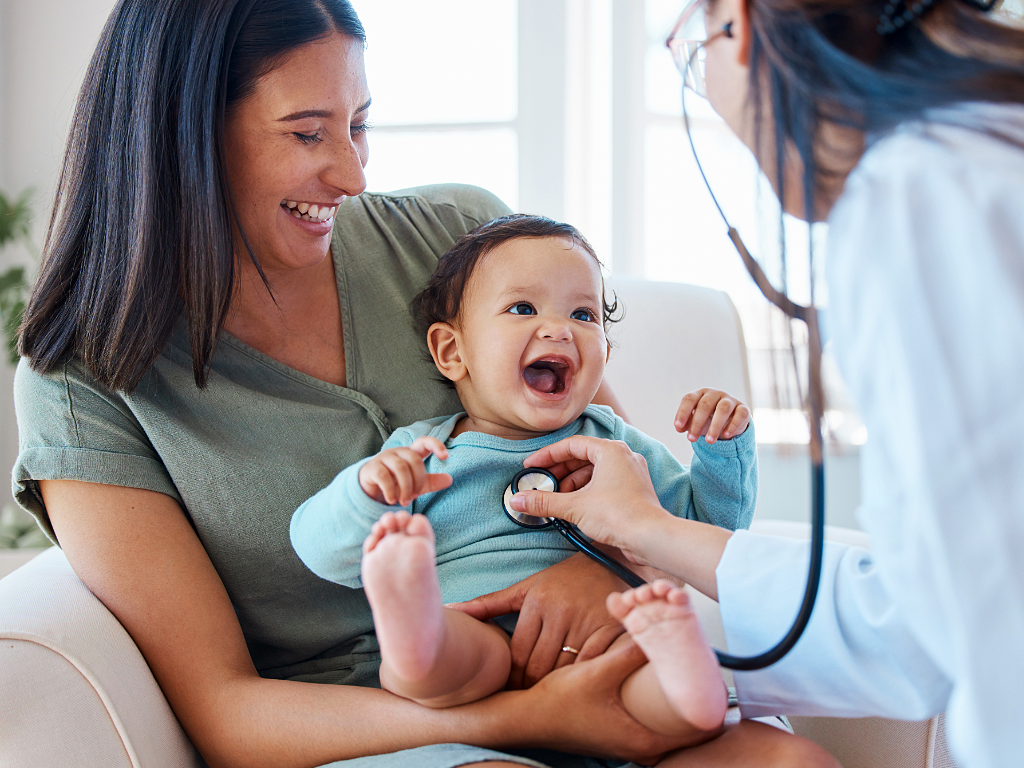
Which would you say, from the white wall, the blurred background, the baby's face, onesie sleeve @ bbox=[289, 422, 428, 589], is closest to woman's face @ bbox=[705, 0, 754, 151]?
the baby's face

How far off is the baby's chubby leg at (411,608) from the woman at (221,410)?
0.11m

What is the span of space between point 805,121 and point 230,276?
2.56 ft

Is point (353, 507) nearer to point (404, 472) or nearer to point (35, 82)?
point (404, 472)

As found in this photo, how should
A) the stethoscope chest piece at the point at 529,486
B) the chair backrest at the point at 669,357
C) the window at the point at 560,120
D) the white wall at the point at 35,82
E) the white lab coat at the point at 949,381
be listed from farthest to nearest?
1. the window at the point at 560,120
2. the white wall at the point at 35,82
3. the chair backrest at the point at 669,357
4. the stethoscope chest piece at the point at 529,486
5. the white lab coat at the point at 949,381

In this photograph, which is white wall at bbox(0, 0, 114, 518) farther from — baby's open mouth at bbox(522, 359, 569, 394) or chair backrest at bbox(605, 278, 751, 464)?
baby's open mouth at bbox(522, 359, 569, 394)

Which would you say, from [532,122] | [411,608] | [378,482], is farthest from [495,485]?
[532,122]

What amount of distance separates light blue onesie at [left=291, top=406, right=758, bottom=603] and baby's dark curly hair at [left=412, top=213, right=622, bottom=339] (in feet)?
0.58

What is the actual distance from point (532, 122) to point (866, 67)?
2.55 m

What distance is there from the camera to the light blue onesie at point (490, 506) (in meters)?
1.04

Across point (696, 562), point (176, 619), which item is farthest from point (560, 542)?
point (176, 619)

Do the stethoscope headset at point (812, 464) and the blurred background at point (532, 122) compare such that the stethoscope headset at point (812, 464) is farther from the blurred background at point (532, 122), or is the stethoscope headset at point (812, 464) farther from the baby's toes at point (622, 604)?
the blurred background at point (532, 122)

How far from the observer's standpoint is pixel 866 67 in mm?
640

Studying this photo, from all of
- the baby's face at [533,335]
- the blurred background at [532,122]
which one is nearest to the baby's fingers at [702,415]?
the baby's face at [533,335]

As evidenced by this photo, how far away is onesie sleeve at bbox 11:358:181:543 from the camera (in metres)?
1.06
